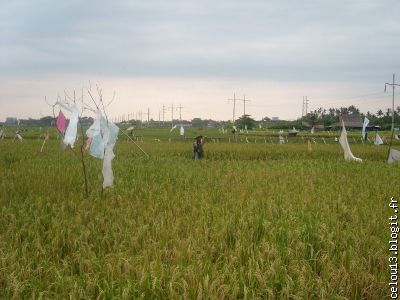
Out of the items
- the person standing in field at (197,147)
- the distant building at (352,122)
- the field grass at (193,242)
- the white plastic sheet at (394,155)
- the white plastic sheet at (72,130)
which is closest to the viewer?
the field grass at (193,242)

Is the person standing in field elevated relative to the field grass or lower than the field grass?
elevated

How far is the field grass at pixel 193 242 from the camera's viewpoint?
10.9 ft

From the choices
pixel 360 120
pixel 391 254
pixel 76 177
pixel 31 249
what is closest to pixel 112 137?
pixel 76 177

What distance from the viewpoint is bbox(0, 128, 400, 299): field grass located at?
3332mm

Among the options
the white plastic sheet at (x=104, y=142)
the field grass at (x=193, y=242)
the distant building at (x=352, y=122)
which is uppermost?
the distant building at (x=352, y=122)

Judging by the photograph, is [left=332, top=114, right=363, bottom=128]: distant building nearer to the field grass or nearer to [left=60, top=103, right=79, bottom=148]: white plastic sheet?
the field grass

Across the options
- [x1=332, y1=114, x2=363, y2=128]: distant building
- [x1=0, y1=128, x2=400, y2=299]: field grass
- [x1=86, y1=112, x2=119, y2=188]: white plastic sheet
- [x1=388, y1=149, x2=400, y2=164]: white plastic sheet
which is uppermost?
[x1=332, y1=114, x2=363, y2=128]: distant building

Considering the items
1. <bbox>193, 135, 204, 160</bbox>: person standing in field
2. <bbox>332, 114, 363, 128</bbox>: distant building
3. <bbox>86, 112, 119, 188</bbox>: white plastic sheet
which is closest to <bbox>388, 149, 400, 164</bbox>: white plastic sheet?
<bbox>193, 135, 204, 160</bbox>: person standing in field

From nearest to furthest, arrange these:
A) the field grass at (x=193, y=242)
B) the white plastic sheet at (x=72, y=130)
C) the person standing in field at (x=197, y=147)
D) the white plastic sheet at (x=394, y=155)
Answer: the field grass at (x=193, y=242), the white plastic sheet at (x=72, y=130), the white plastic sheet at (x=394, y=155), the person standing in field at (x=197, y=147)

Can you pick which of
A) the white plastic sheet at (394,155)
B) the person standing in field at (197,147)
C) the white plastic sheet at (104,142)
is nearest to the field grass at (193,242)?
the white plastic sheet at (104,142)

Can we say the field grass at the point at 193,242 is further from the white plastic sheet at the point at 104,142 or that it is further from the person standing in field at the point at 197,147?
the person standing in field at the point at 197,147

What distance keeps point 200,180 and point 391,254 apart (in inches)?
227

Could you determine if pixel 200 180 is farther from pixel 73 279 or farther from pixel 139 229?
pixel 73 279

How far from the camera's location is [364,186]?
28.4ft
